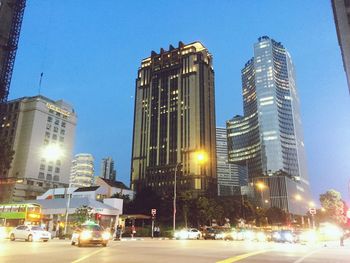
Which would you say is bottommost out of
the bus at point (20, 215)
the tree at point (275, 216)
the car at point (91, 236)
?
the car at point (91, 236)

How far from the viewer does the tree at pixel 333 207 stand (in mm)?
78688

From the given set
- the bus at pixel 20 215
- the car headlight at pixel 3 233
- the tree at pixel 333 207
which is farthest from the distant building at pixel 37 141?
the tree at pixel 333 207

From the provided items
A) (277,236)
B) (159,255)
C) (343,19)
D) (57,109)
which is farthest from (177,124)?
(343,19)

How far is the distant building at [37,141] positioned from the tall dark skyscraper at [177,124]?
41730 mm

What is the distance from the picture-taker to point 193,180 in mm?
166875

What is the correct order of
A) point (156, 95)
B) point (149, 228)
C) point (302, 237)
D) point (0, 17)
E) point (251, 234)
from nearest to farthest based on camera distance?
point (0, 17) < point (302, 237) < point (251, 234) < point (149, 228) < point (156, 95)

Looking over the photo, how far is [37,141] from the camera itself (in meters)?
137

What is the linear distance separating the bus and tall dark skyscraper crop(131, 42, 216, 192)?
121m

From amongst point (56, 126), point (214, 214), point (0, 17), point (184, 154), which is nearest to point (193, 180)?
point (184, 154)

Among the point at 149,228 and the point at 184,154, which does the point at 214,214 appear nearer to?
the point at 149,228

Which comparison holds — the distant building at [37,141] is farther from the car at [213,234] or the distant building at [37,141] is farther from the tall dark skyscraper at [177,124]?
the car at [213,234]

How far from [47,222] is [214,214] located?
3246 cm

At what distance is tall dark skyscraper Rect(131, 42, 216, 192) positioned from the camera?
562 feet

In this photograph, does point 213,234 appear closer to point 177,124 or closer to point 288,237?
point 288,237
